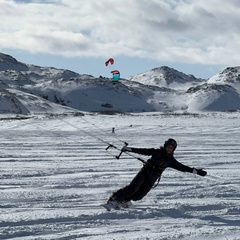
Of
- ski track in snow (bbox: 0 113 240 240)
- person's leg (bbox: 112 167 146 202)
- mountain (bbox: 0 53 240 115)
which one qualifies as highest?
mountain (bbox: 0 53 240 115)

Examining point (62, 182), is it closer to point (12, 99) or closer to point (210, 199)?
point (210, 199)

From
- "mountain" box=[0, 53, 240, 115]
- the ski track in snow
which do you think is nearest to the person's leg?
the ski track in snow

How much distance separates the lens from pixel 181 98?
129 metres

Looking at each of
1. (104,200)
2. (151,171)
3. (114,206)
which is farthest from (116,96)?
(114,206)

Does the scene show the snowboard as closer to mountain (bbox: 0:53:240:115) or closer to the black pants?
the black pants

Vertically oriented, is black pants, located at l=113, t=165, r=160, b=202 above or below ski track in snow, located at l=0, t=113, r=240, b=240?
above

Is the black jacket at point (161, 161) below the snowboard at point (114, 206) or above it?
above

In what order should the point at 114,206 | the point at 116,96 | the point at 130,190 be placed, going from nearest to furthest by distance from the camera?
the point at 114,206 → the point at 130,190 → the point at 116,96

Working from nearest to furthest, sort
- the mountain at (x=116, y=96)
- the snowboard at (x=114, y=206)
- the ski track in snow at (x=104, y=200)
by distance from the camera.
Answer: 1. the ski track in snow at (x=104, y=200)
2. the snowboard at (x=114, y=206)
3. the mountain at (x=116, y=96)

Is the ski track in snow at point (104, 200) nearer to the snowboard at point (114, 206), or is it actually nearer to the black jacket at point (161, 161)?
the snowboard at point (114, 206)

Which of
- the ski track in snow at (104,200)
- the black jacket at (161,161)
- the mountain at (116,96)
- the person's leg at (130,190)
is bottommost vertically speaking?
the ski track in snow at (104,200)

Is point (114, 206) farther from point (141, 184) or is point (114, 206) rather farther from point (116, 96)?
point (116, 96)

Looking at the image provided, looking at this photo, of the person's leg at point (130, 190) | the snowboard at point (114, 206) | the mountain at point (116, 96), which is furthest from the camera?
the mountain at point (116, 96)

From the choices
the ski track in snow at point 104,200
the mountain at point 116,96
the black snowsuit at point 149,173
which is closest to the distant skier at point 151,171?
the black snowsuit at point 149,173
